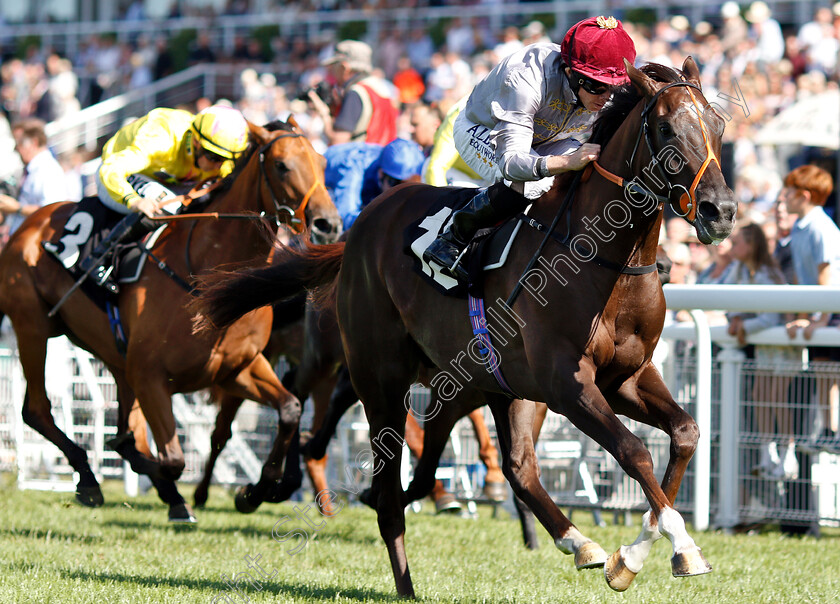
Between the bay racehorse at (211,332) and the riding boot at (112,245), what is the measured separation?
0.31 ft

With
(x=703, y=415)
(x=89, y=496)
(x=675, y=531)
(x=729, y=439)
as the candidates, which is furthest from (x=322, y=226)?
(x=675, y=531)

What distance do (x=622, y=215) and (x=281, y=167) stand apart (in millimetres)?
2470

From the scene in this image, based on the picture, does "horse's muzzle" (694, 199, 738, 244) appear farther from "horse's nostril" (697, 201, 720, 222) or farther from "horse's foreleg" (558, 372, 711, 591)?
"horse's foreleg" (558, 372, 711, 591)

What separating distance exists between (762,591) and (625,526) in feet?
6.94

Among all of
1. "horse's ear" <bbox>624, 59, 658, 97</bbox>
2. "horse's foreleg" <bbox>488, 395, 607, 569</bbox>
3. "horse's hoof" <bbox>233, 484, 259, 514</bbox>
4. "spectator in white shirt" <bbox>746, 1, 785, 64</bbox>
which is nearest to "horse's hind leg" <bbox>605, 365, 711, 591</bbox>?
"horse's foreleg" <bbox>488, 395, 607, 569</bbox>

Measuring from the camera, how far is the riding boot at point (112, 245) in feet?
20.2

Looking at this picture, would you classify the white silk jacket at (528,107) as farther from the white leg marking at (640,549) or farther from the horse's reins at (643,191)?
the white leg marking at (640,549)

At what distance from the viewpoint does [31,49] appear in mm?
20734

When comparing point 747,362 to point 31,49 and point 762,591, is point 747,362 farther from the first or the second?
point 31,49

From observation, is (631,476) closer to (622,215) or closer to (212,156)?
(622,215)

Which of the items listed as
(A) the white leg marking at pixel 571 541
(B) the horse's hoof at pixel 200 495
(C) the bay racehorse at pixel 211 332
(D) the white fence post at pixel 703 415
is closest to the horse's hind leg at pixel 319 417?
(B) the horse's hoof at pixel 200 495

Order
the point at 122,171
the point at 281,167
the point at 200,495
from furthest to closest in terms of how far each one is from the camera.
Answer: the point at 200,495, the point at 122,171, the point at 281,167

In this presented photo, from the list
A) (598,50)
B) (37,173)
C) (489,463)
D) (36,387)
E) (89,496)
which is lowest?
(89,496)

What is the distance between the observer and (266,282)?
17.8ft
